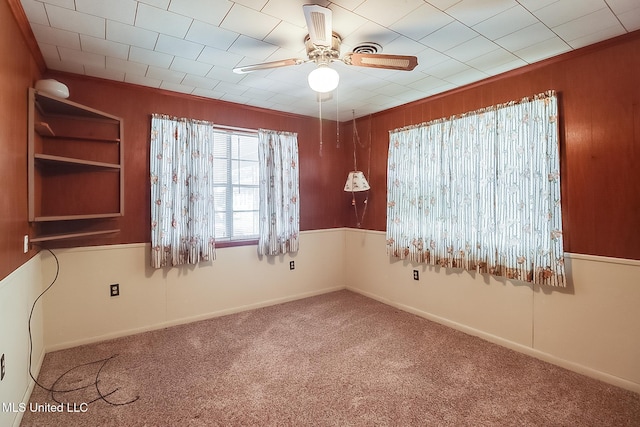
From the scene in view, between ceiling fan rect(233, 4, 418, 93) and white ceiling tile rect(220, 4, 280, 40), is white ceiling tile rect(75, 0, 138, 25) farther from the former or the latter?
ceiling fan rect(233, 4, 418, 93)

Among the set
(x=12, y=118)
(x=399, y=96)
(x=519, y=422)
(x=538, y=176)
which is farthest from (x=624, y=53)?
(x=12, y=118)

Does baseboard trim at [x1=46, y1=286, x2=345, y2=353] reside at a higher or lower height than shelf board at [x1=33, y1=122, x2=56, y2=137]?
lower

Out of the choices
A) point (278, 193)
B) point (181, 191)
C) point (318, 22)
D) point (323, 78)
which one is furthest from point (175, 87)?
point (318, 22)

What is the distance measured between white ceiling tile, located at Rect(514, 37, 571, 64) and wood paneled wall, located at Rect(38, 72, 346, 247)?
254 cm

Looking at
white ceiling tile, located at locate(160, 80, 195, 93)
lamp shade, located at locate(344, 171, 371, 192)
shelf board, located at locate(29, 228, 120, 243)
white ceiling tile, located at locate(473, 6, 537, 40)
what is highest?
white ceiling tile, located at locate(160, 80, 195, 93)

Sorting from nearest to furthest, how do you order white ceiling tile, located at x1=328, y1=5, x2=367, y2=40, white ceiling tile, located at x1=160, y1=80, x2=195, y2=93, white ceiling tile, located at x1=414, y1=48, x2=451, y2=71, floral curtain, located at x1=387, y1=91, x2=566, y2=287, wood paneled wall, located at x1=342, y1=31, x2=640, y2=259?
1. white ceiling tile, located at x1=328, y1=5, x2=367, y2=40
2. wood paneled wall, located at x1=342, y1=31, x2=640, y2=259
3. white ceiling tile, located at x1=414, y1=48, x2=451, y2=71
4. floral curtain, located at x1=387, y1=91, x2=566, y2=287
5. white ceiling tile, located at x1=160, y1=80, x2=195, y2=93

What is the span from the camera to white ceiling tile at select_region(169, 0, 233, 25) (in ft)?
5.96

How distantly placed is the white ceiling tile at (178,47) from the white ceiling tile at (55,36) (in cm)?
52

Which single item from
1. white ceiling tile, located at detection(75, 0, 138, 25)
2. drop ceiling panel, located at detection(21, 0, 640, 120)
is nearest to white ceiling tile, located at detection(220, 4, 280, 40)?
drop ceiling panel, located at detection(21, 0, 640, 120)

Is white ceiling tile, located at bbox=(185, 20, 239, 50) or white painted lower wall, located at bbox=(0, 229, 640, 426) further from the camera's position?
white painted lower wall, located at bbox=(0, 229, 640, 426)

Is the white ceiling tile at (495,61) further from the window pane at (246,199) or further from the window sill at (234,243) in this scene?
the window sill at (234,243)

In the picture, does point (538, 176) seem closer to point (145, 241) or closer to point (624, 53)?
point (624, 53)

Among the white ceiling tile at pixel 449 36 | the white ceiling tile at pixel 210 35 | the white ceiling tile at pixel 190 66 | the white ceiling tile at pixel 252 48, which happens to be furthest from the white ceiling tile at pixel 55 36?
the white ceiling tile at pixel 449 36

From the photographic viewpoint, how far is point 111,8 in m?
1.87
